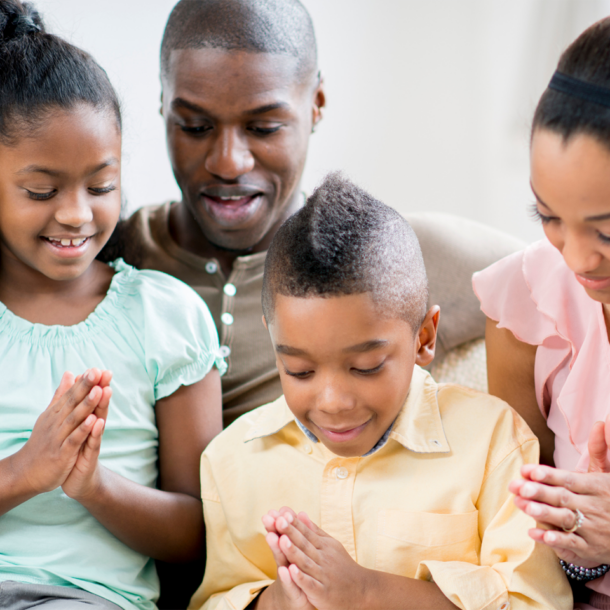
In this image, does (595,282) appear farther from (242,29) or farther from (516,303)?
(242,29)

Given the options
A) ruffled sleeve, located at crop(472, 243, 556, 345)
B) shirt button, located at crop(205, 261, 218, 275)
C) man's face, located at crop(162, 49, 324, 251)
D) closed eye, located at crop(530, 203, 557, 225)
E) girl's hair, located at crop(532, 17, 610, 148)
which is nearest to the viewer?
girl's hair, located at crop(532, 17, 610, 148)

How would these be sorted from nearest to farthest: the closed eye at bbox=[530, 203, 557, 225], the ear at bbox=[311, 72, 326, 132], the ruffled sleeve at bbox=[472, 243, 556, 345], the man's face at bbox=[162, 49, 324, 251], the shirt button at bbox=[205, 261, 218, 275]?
1. the closed eye at bbox=[530, 203, 557, 225]
2. the ruffled sleeve at bbox=[472, 243, 556, 345]
3. the man's face at bbox=[162, 49, 324, 251]
4. the shirt button at bbox=[205, 261, 218, 275]
5. the ear at bbox=[311, 72, 326, 132]

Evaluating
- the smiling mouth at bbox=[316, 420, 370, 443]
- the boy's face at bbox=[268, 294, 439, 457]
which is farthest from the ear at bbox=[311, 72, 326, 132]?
the smiling mouth at bbox=[316, 420, 370, 443]

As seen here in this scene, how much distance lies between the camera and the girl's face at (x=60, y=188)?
1289mm

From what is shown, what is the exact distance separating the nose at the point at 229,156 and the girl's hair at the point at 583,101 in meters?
0.77

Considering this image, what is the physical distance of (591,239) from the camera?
39.6 inches

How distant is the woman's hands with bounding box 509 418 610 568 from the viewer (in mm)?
973

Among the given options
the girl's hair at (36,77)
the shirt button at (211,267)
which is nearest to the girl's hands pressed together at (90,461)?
the girl's hair at (36,77)

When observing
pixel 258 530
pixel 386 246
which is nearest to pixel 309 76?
pixel 386 246

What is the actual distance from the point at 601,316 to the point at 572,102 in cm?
41

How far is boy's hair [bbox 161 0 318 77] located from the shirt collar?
0.80 m

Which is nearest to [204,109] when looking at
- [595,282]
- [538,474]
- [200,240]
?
[200,240]

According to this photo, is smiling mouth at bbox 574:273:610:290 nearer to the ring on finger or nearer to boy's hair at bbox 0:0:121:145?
the ring on finger

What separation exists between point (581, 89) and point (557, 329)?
0.46 m
